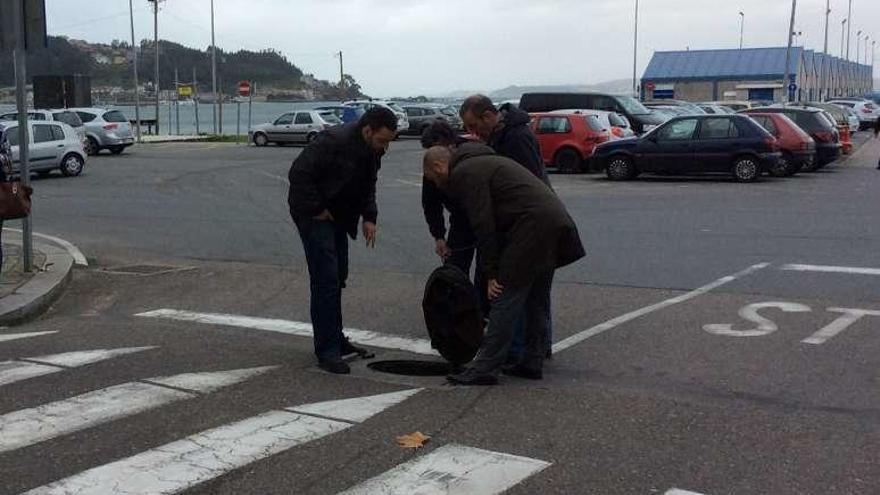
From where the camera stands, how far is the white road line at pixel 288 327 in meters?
7.42

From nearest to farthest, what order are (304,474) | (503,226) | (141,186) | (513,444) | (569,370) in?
(304,474) → (513,444) → (503,226) → (569,370) → (141,186)

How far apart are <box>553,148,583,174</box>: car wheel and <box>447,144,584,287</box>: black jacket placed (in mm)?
18571

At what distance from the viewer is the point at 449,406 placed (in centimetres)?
579

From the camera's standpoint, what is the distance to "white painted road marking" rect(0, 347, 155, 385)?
6391mm

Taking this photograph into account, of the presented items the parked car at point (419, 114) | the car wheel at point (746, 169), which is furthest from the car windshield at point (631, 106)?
the parked car at point (419, 114)

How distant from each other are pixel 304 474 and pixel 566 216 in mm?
2410

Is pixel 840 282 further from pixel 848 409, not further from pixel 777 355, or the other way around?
pixel 848 409

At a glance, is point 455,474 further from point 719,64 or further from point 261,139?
point 719,64

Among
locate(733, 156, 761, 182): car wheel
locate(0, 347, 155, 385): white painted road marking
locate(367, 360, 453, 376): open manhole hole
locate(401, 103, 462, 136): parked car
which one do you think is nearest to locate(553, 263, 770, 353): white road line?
locate(367, 360, 453, 376): open manhole hole

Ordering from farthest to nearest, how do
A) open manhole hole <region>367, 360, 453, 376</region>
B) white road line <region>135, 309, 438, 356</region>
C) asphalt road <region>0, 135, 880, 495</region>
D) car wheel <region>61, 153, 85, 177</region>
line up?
car wheel <region>61, 153, 85, 177</region> < white road line <region>135, 309, 438, 356</region> < open manhole hole <region>367, 360, 453, 376</region> < asphalt road <region>0, 135, 880, 495</region>

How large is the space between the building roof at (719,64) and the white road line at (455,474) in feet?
238

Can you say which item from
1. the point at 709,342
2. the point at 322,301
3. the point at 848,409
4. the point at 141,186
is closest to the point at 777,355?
the point at 709,342

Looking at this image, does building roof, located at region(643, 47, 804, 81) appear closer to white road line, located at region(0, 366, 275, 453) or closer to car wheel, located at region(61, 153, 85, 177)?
car wheel, located at region(61, 153, 85, 177)

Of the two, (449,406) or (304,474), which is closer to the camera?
(304,474)
